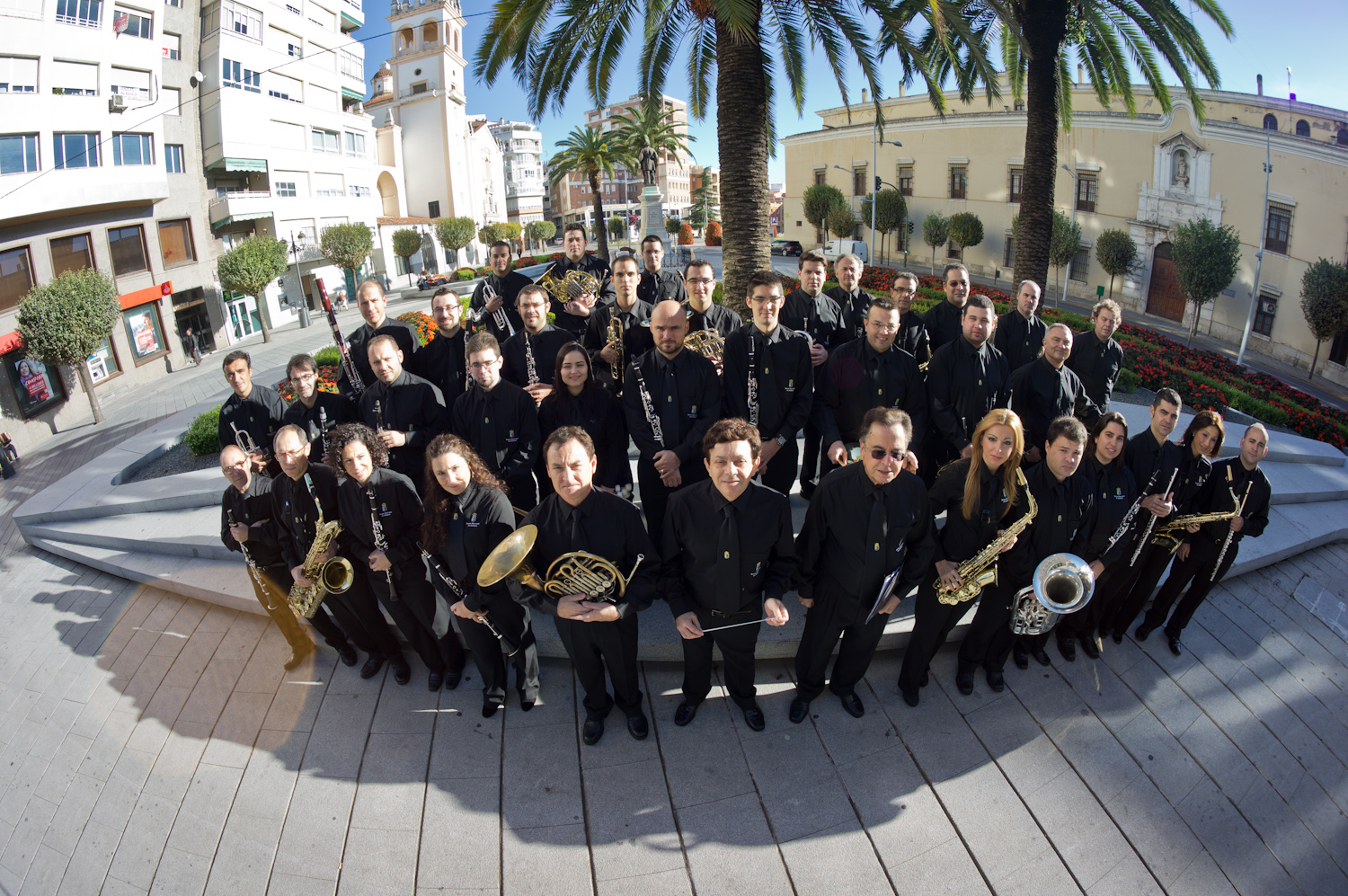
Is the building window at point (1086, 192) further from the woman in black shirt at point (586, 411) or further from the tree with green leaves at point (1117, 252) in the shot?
the woman in black shirt at point (586, 411)

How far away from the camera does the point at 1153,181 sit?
30.0 meters

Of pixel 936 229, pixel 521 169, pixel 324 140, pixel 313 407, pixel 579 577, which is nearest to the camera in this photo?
pixel 579 577

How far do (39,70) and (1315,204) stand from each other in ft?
136

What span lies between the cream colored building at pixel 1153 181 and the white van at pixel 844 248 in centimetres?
269

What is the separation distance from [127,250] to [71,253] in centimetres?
261

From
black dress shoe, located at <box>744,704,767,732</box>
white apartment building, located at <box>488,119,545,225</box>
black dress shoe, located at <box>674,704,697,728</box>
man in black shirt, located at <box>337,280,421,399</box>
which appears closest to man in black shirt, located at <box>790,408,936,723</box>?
black dress shoe, located at <box>744,704,767,732</box>

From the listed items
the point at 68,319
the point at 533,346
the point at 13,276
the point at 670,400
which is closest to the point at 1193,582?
the point at 670,400

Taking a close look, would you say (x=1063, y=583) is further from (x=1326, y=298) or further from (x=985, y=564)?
(x=1326, y=298)

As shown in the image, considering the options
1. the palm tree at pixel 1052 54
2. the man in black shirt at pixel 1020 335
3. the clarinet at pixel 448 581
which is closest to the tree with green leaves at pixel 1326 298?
the palm tree at pixel 1052 54

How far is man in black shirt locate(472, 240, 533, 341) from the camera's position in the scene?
25.1ft

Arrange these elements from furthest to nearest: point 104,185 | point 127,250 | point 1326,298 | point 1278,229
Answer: point 1278,229
point 127,250
point 1326,298
point 104,185

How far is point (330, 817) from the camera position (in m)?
4.14

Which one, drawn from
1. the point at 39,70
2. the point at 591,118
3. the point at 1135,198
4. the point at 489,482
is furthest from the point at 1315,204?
the point at 591,118

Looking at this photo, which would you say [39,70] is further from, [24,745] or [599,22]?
[24,745]
